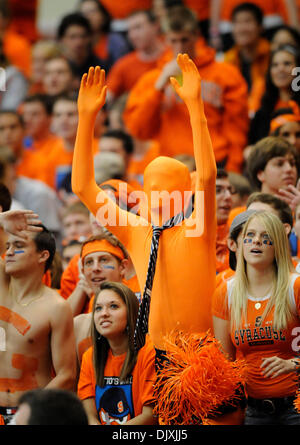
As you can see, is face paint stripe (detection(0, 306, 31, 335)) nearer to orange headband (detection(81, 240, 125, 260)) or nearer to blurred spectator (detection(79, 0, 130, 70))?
orange headband (detection(81, 240, 125, 260))

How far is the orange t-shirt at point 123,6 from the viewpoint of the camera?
9.59 metres

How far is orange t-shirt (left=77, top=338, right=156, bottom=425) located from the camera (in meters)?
4.27

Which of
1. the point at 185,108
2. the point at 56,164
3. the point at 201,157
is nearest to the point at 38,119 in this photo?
the point at 56,164

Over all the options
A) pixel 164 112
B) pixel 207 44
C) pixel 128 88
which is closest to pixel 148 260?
pixel 164 112

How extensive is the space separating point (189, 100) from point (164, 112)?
3141 mm

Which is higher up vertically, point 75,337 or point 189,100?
point 189,100

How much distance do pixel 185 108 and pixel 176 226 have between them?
3102mm

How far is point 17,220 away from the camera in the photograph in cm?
441

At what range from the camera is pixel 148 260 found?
14.0ft

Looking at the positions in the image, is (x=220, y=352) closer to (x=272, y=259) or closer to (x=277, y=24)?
(x=272, y=259)

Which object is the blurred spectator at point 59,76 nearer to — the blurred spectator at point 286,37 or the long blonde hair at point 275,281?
the blurred spectator at point 286,37

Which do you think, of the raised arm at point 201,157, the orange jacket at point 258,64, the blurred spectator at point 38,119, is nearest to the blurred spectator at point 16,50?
the blurred spectator at point 38,119

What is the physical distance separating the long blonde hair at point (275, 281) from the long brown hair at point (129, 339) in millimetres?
489

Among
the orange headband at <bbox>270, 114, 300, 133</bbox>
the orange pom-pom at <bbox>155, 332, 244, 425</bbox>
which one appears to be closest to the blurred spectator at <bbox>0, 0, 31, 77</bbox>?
the orange headband at <bbox>270, 114, 300, 133</bbox>
